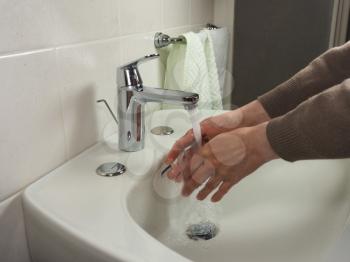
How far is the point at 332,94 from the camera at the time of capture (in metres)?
0.40

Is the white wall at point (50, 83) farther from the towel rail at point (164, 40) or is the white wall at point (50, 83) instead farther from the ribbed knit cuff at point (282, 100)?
the ribbed knit cuff at point (282, 100)

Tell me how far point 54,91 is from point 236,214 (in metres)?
0.38

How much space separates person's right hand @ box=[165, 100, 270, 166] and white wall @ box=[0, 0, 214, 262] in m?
0.15

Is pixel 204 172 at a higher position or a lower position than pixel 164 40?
lower

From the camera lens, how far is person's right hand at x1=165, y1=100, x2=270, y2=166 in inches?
21.1

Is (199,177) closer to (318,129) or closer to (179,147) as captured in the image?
(179,147)

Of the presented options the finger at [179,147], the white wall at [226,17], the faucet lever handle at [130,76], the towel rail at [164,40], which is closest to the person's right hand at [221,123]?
the finger at [179,147]

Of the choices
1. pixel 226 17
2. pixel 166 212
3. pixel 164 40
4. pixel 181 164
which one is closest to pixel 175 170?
pixel 181 164

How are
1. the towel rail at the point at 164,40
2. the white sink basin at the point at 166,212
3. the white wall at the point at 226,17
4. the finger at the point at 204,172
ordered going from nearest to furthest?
1. the white sink basin at the point at 166,212
2. the finger at the point at 204,172
3. the towel rail at the point at 164,40
4. the white wall at the point at 226,17

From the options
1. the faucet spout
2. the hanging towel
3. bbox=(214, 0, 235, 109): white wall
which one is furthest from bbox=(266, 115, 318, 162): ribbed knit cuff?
bbox=(214, 0, 235, 109): white wall

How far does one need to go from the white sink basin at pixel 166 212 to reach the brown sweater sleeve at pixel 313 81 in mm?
122

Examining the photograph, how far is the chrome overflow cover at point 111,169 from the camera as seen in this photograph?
50cm

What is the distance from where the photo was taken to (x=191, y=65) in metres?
0.78

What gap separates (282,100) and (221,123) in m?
0.12
